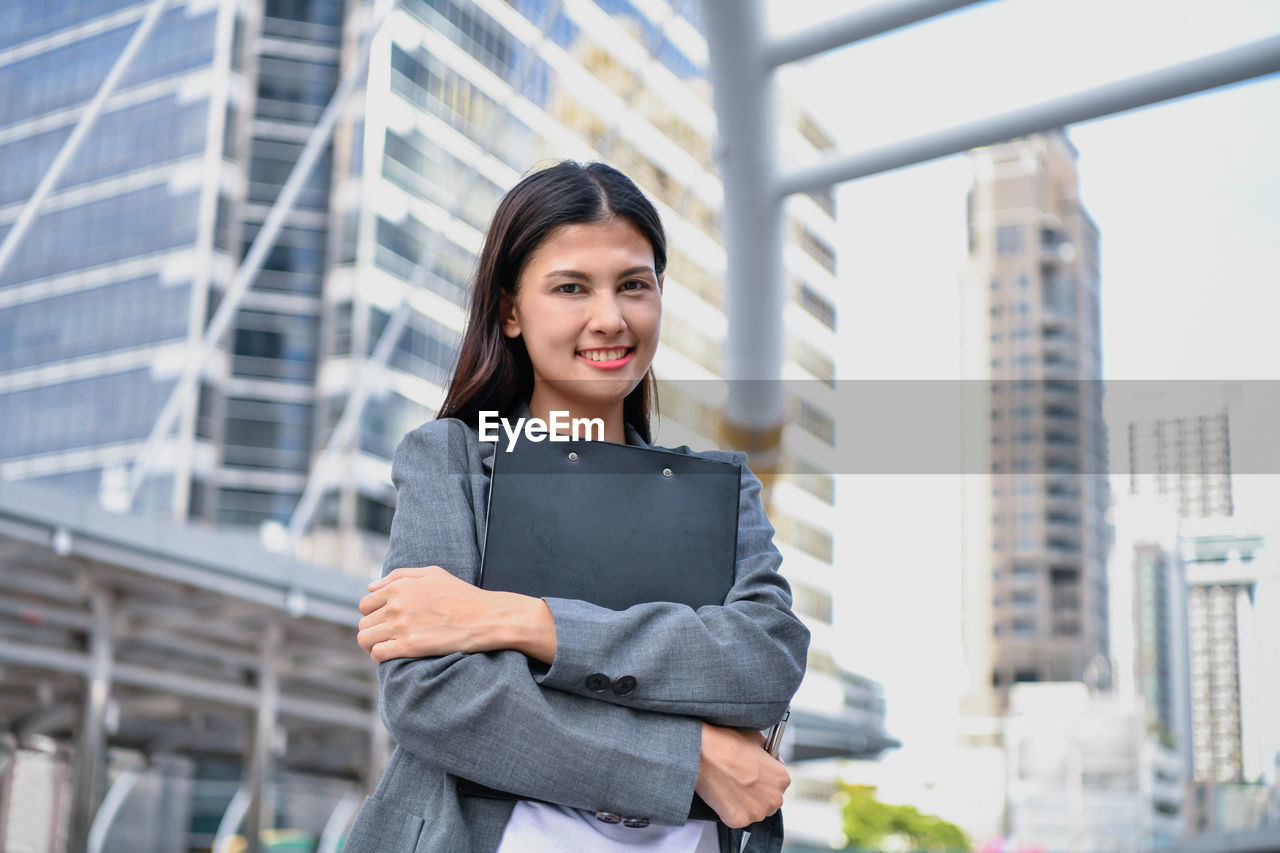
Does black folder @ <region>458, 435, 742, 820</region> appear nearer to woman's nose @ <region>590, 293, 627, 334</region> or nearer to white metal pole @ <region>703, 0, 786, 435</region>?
woman's nose @ <region>590, 293, 627, 334</region>

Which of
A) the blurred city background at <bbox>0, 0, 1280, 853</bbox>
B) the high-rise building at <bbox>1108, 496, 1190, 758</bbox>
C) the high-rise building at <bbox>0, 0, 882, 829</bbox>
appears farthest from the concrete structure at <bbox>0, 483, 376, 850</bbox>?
the high-rise building at <bbox>1108, 496, 1190, 758</bbox>

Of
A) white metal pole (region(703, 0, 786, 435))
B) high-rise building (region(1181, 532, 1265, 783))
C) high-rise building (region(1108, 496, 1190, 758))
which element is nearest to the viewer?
high-rise building (region(1181, 532, 1265, 783))

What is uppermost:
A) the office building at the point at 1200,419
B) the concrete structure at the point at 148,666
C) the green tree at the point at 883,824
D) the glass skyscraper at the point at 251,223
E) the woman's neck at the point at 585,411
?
the glass skyscraper at the point at 251,223

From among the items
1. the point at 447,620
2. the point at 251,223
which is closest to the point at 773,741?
the point at 447,620

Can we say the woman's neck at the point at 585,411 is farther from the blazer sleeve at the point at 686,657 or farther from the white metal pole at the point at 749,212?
the white metal pole at the point at 749,212

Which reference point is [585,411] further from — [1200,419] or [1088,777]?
[1088,777]

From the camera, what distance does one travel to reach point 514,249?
1.45 metres

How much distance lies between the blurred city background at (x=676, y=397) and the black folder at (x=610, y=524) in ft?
1.46

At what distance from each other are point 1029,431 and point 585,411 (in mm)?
96054

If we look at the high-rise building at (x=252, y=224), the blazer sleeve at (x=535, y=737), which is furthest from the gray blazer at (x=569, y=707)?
the high-rise building at (x=252, y=224)

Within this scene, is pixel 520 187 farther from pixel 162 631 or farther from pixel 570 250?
pixel 162 631

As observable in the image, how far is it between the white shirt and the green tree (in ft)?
184

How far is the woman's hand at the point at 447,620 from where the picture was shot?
123 cm

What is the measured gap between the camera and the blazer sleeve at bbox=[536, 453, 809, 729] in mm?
1228
